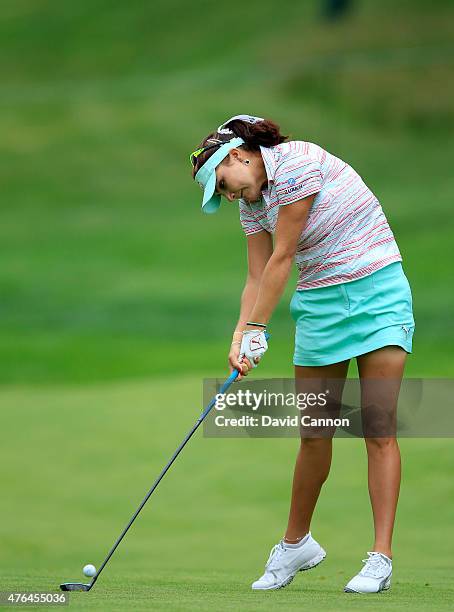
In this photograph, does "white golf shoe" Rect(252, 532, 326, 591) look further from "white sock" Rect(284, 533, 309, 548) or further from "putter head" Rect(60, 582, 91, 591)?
"putter head" Rect(60, 582, 91, 591)

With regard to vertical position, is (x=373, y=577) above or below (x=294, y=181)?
below

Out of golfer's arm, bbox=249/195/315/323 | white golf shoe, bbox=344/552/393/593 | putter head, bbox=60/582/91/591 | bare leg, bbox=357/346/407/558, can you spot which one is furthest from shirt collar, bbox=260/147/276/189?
putter head, bbox=60/582/91/591

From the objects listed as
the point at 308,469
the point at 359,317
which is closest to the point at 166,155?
the point at 308,469

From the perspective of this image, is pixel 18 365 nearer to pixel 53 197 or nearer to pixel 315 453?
pixel 315 453

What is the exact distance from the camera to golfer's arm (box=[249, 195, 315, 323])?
3990 millimetres

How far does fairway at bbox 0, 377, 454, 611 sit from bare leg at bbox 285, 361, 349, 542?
0.69ft

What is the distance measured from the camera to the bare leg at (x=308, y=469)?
14.0 ft

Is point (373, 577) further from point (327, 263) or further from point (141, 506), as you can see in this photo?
point (327, 263)

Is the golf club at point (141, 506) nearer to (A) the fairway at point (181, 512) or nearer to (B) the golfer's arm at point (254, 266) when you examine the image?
(A) the fairway at point (181, 512)

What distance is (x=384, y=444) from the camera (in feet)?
13.4

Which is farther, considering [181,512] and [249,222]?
[181,512]

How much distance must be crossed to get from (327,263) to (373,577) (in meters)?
0.98

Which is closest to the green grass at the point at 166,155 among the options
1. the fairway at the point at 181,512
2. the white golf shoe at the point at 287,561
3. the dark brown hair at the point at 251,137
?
the fairway at the point at 181,512

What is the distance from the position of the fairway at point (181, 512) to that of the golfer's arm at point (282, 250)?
918 mm
